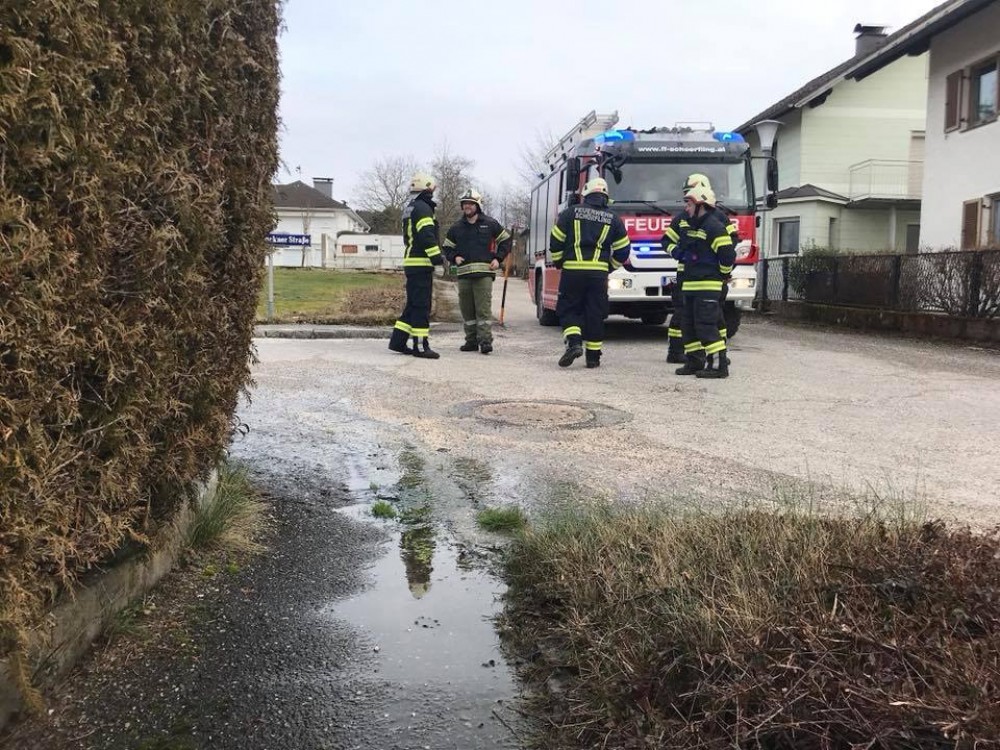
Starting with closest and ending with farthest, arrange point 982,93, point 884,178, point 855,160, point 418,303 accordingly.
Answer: point 418,303 < point 982,93 < point 884,178 < point 855,160

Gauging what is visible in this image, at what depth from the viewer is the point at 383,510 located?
13.7 ft

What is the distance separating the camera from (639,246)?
11.5 metres

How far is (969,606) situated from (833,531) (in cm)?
76

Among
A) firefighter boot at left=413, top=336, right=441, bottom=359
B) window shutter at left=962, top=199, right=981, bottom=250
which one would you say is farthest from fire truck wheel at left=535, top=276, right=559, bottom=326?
window shutter at left=962, top=199, right=981, bottom=250

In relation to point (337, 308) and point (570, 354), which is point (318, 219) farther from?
point (570, 354)

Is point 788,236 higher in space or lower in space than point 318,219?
lower

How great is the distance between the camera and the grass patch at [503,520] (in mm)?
3879

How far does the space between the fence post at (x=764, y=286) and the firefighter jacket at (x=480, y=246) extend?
38.8ft

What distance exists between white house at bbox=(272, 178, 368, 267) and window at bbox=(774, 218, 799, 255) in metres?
33.0

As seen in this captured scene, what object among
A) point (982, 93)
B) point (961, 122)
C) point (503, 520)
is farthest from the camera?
point (961, 122)

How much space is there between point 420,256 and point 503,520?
6447 millimetres

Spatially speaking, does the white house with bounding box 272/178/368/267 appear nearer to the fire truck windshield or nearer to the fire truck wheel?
the fire truck wheel

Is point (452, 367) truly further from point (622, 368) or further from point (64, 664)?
point (64, 664)

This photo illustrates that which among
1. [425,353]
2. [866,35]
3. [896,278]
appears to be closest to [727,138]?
[896,278]
